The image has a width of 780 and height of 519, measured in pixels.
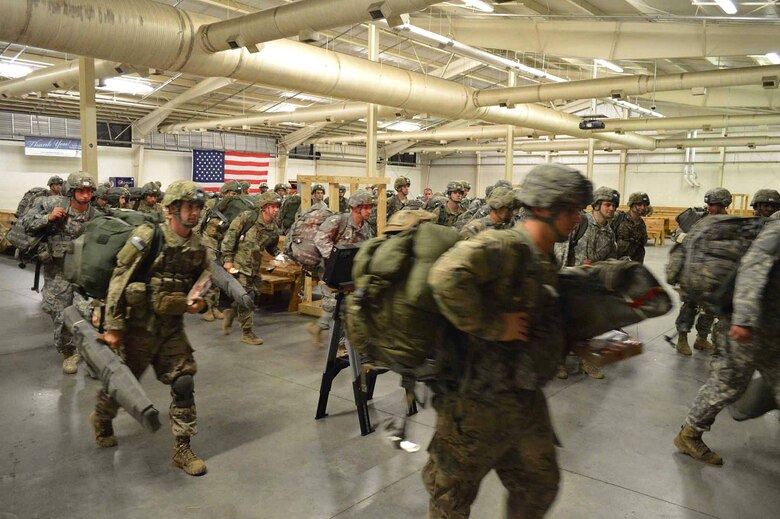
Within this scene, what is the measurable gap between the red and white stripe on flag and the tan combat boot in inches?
633

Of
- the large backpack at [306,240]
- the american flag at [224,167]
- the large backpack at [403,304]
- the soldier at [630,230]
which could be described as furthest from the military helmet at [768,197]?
the american flag at [224,167]

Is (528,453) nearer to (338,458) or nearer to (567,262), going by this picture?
(338,458)

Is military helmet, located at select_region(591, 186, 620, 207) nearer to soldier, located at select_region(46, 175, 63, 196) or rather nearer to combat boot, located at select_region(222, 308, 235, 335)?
combat boot, located at select_region(222, 308, 235, 335)

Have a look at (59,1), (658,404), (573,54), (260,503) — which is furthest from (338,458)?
(573,54)

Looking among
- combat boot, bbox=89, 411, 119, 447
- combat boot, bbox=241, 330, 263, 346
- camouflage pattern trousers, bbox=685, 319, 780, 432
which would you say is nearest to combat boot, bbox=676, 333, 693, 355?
camouflage pattern trousers, bbox=685, 319, 780, 432

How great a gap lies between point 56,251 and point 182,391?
3001 millimetres

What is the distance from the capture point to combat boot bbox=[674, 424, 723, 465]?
12.6 feet

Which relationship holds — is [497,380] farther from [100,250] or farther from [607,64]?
[607,64]

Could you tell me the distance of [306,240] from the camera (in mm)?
5664

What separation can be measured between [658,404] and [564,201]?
3755 mm

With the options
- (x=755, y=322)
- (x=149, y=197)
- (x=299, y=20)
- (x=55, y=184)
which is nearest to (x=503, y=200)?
(x=755, y=322)

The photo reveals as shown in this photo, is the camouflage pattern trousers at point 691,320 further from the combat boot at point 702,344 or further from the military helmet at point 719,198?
the military helmet at point 719,198

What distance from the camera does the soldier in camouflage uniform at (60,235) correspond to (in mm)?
5453

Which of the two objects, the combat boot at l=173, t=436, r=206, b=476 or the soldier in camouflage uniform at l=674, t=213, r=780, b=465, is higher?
the soldier in camouflage uniform at l=674, t=213, r=780, b=465
